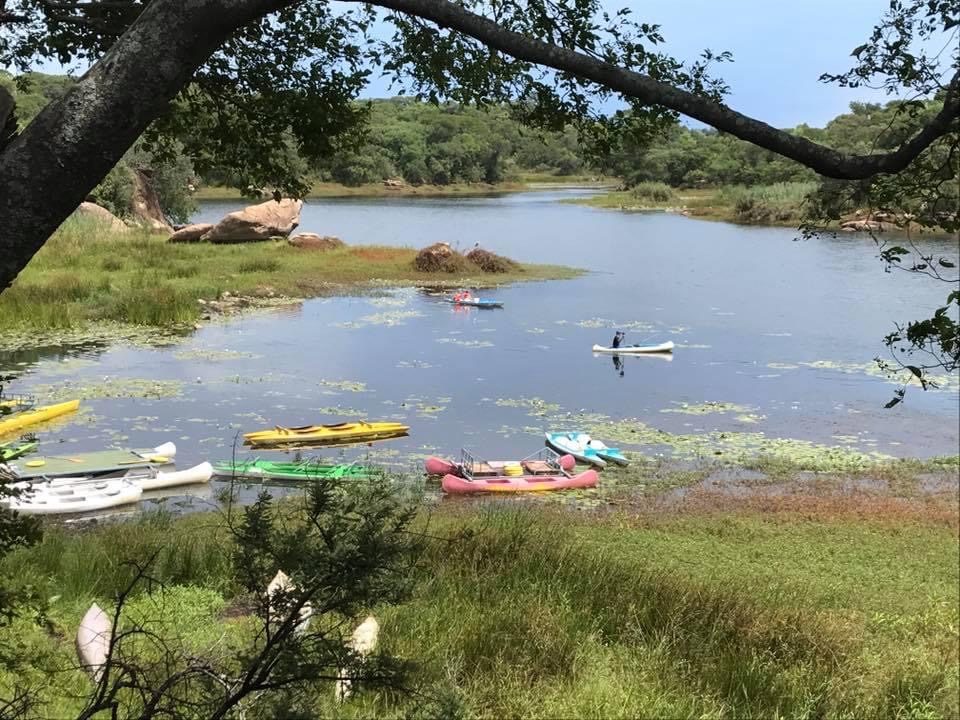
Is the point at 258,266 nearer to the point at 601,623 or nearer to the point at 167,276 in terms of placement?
the point at 167,276

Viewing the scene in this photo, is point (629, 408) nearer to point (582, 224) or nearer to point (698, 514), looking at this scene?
point (698, 514)

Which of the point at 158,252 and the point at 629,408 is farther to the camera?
the point at 158,252

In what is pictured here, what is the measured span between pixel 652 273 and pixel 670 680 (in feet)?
105

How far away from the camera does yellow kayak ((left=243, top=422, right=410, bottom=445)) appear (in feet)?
44.2

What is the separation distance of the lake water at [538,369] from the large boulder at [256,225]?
9.49 m

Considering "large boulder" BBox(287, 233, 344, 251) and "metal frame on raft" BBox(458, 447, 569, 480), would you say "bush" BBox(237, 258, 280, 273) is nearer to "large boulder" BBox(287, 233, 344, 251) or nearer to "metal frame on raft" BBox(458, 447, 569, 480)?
"large boulder" BBox(287, 233, 344, 251)

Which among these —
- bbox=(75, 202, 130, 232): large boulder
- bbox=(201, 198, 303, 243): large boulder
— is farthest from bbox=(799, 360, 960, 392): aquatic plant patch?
bbox=(75, 202, 130, 232): large boulder

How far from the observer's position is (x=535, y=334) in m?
23.1

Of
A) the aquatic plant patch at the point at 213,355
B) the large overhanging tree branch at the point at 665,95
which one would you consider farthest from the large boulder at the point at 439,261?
the large overhanging tree branch at the point at 665,95

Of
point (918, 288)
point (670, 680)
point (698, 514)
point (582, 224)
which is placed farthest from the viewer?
point (582, 224)

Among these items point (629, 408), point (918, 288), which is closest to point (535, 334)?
point (629, 408)

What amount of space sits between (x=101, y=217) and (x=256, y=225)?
5615 mm

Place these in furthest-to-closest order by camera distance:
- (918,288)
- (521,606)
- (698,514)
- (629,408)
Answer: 1. (918,288)
2. (629,408)
3. (698,514)
4. (521,606)

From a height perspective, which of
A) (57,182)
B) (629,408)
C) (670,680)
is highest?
(57,182)
